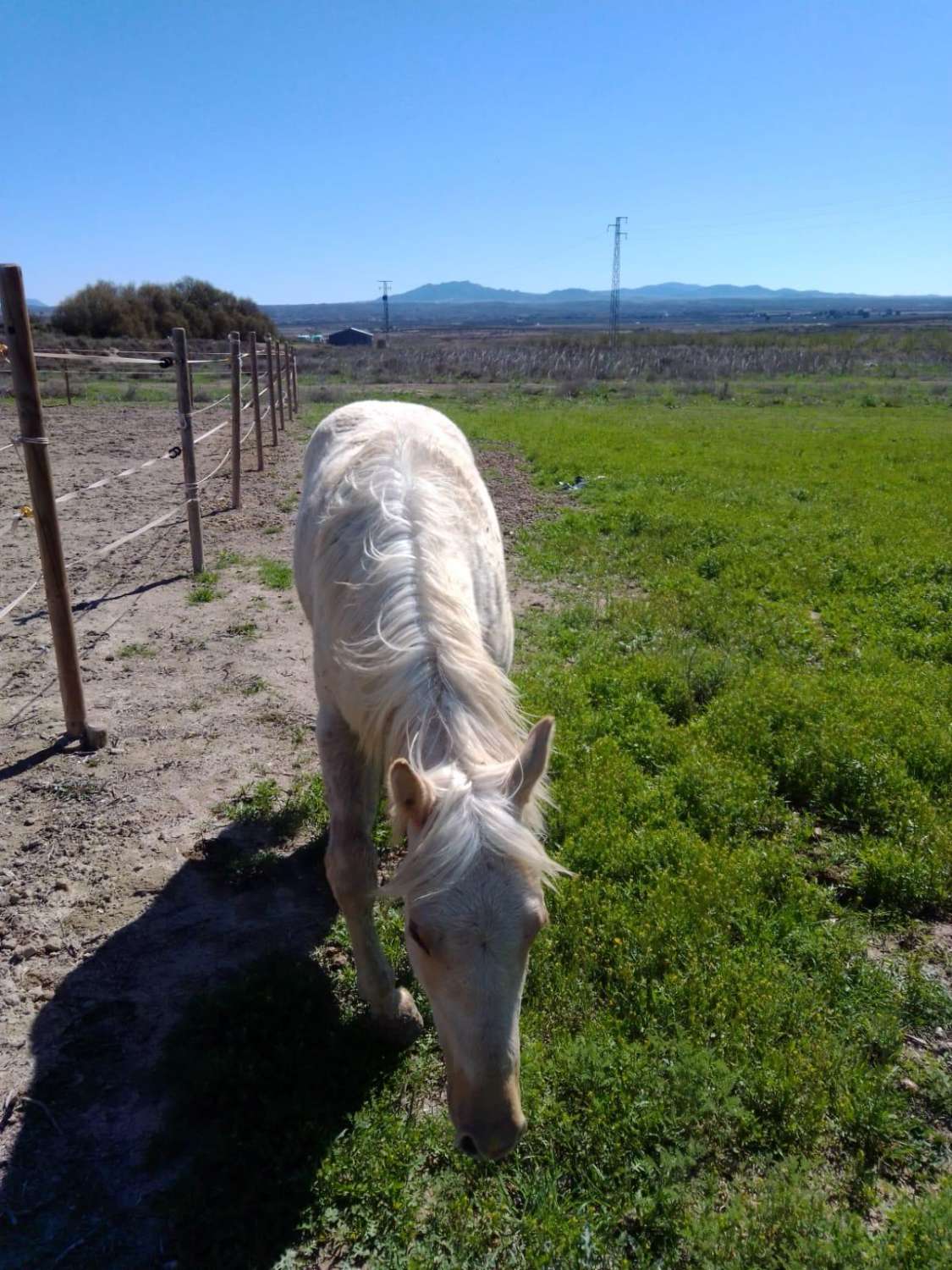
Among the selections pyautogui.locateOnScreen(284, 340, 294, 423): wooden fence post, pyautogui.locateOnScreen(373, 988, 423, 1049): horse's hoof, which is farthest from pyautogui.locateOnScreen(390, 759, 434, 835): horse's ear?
pyautogui.locateOnScreen(284, 340, 294, 423): wooden fence post

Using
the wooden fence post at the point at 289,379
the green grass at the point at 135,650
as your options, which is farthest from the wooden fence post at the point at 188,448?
the wooden fence post at the point at 289,379

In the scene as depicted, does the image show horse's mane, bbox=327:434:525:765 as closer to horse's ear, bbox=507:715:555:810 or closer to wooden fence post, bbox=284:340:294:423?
horse's ear, bbox=507:715:555:810

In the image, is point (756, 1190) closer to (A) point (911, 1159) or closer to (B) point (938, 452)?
(A) point (911, 1159)

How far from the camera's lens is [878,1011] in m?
3.03

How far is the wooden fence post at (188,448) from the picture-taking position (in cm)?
776

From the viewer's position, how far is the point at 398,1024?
2.90 meters

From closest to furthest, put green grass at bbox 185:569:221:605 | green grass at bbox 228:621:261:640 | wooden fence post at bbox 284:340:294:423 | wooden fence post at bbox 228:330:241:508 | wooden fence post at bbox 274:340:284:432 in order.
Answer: green grass at bbox 228:621:261:640 < green grass at bbox 185:569:221:605 < wooden fence post at bbox 228:330:241:508 < wooden fence post at bbox 274:340:284:432 < wooden fence post at bbox 284:340:294:423

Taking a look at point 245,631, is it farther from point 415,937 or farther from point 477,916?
point 477,916

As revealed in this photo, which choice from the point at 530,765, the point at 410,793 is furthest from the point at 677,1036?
the point at 410,793

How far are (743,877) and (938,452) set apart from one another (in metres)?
15.6

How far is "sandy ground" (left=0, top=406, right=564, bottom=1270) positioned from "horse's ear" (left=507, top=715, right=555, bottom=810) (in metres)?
1.63

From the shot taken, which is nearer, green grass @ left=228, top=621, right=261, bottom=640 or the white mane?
the white mane

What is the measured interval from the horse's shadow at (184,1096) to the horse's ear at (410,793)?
121 cm

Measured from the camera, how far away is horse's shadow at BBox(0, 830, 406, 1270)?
227 centimetres
